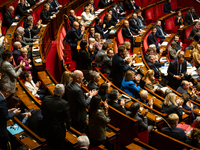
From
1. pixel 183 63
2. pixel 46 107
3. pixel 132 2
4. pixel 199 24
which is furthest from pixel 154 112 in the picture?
pixel 132 2

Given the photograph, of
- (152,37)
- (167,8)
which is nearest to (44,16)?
(152,37)

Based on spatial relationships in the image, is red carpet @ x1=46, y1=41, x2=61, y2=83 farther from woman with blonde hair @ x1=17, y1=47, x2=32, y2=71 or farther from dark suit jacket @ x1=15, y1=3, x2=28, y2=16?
dark suit jacket @ x1=15, y1=3, x2=28, y2=16

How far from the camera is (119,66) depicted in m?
3.03

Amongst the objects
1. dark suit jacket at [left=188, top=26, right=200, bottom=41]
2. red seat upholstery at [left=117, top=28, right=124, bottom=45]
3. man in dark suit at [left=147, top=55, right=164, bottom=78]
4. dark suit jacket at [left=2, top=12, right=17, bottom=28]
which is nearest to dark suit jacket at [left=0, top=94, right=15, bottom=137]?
man in dark suit at [left=147, top=55, right=164, bottom=78]

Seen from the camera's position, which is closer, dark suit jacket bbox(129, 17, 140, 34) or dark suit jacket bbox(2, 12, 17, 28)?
dark suit jacket bbox(2, 12, 17, 28)

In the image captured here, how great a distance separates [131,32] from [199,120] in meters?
2.88

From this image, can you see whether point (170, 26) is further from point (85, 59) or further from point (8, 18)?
point (8, 18)

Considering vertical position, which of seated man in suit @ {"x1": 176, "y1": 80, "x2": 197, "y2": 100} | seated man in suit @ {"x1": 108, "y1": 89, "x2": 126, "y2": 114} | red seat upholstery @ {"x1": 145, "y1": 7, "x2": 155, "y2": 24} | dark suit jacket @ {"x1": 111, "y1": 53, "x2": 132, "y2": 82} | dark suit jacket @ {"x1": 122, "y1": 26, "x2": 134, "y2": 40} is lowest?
seated man in suit @ {"x1": 176, "y1": 80, "x2": 197, "y2": 100}

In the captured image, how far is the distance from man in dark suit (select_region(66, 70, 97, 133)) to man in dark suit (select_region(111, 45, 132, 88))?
→ 86 centimetres

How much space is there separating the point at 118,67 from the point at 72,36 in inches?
40.7

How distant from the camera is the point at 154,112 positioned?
2.56m

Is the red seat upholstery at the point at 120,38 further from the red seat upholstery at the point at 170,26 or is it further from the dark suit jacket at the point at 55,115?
the dark suit jacket at the point at 55,115

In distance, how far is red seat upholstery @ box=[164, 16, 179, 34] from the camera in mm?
5871

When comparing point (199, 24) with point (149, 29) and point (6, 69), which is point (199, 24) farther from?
point (6, 69)
